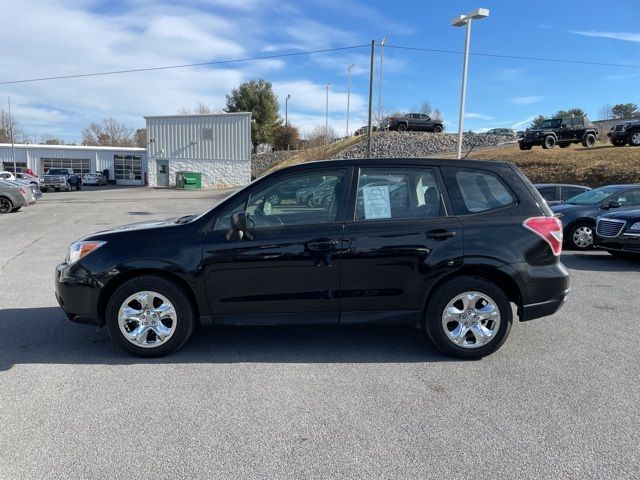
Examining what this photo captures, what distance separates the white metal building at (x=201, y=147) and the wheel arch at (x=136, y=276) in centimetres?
4052

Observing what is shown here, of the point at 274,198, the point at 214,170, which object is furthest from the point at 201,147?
the point at 274,198

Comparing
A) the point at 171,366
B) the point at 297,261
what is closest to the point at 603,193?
the point at 297,261

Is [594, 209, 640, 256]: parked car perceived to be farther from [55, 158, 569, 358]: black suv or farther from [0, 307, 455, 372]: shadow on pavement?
[0, 307, 455, 372]: shadow on pavement

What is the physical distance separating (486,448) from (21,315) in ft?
17.2

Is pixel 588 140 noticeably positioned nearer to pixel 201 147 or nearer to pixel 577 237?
pixel 577 237

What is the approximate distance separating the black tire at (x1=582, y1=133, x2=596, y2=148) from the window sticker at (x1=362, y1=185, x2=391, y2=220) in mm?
28741

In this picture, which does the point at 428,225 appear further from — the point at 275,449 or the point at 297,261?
the point at 275,449

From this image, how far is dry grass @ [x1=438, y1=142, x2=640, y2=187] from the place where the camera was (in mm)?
A: 21859

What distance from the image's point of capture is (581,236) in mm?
10742

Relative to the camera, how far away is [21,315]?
5.68 metres

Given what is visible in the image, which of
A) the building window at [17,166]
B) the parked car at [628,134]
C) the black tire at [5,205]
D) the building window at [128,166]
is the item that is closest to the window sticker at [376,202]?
the black tire at [5,205]

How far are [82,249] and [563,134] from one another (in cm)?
2983

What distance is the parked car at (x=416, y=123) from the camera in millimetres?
45719

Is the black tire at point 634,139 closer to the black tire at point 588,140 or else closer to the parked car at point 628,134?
the parked car at point 628,134
